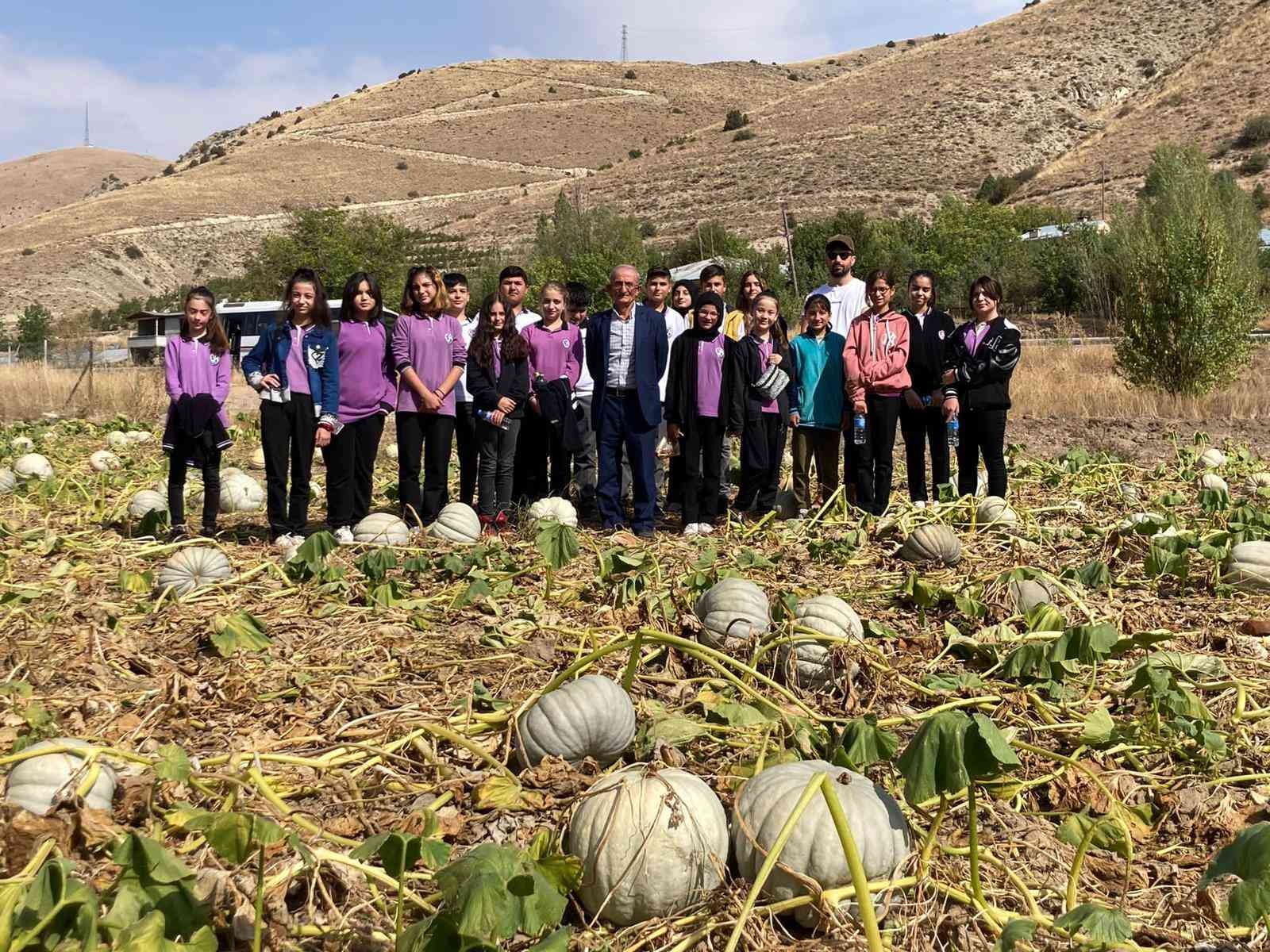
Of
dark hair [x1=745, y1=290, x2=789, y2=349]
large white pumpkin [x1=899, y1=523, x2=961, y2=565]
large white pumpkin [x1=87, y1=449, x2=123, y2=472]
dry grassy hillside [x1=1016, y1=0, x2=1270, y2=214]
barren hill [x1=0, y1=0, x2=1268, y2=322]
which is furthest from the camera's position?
barren hill [x1=0, y1=0, x2=1268, y2=322]

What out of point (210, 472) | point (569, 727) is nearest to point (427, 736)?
point (569, 727)

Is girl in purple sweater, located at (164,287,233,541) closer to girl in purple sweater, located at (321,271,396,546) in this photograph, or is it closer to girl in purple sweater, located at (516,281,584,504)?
girl in purple sweater, located at (321,271,396,546)

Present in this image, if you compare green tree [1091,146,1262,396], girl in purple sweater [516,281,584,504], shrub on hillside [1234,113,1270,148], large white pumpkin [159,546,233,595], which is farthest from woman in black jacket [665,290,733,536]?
shrub on hillside [1234,113,1270,148]

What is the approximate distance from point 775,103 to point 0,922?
7575 cm

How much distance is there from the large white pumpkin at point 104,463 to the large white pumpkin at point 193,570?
4171 mm

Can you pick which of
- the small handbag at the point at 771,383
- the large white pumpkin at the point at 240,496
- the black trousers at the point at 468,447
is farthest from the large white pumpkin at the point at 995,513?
the large white pumpkin at the point at 240,496

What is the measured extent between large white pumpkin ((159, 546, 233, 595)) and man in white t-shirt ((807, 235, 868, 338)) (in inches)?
175

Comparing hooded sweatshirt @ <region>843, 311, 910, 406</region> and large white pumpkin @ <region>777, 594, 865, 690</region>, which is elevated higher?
hooded sweatshirt @ <region>843, 311, 910, 406</region>

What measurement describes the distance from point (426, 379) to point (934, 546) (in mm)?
3327

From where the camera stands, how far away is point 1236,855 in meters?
1.93

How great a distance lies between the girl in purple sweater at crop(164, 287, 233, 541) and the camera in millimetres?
6445

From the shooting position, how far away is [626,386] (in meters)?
6.88

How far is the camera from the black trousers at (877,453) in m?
6.93

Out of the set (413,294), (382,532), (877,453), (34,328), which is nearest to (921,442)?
(877,453)
